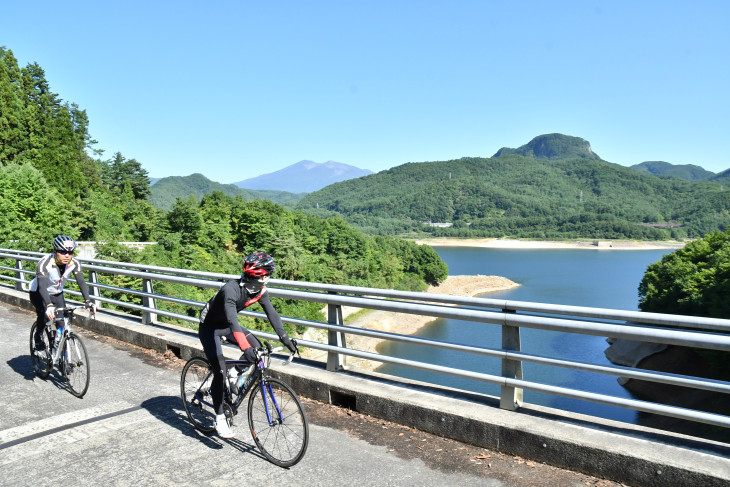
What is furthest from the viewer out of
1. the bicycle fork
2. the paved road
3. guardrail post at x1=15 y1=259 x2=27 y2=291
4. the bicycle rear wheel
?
guardrail post at x1=15 y1=259 x2=27 y2=291

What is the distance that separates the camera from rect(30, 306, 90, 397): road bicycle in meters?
6.04

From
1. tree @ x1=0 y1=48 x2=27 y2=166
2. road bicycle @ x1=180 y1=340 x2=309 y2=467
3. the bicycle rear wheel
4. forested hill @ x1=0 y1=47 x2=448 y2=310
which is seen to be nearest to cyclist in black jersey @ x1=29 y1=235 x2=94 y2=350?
the bicycle rear wheel

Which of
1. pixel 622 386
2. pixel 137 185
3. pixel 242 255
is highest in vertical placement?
pixel 137 185

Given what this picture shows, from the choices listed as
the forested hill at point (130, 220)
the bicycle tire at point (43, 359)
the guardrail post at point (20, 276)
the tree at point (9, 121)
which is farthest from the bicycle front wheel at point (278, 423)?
the tree at point (9, 121)

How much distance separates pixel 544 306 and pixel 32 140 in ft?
185

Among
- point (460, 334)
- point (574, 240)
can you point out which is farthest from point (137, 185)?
point (574, 240)

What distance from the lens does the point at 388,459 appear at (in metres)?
4.44

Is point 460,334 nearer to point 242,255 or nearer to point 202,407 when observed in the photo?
point 242,255

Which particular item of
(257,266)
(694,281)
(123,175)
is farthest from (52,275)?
(123,175)

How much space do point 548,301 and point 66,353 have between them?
72300 millimetres

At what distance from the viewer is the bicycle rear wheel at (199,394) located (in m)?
5.00

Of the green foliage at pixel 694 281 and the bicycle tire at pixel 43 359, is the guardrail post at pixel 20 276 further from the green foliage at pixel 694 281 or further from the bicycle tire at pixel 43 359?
the green foliage at pixel 694 281

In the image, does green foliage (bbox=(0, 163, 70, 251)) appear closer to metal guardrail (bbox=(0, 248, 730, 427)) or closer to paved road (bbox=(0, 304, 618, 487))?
paved road (bbox=(0, 304, 618, 487))

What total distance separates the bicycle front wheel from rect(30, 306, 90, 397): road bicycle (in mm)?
2476
